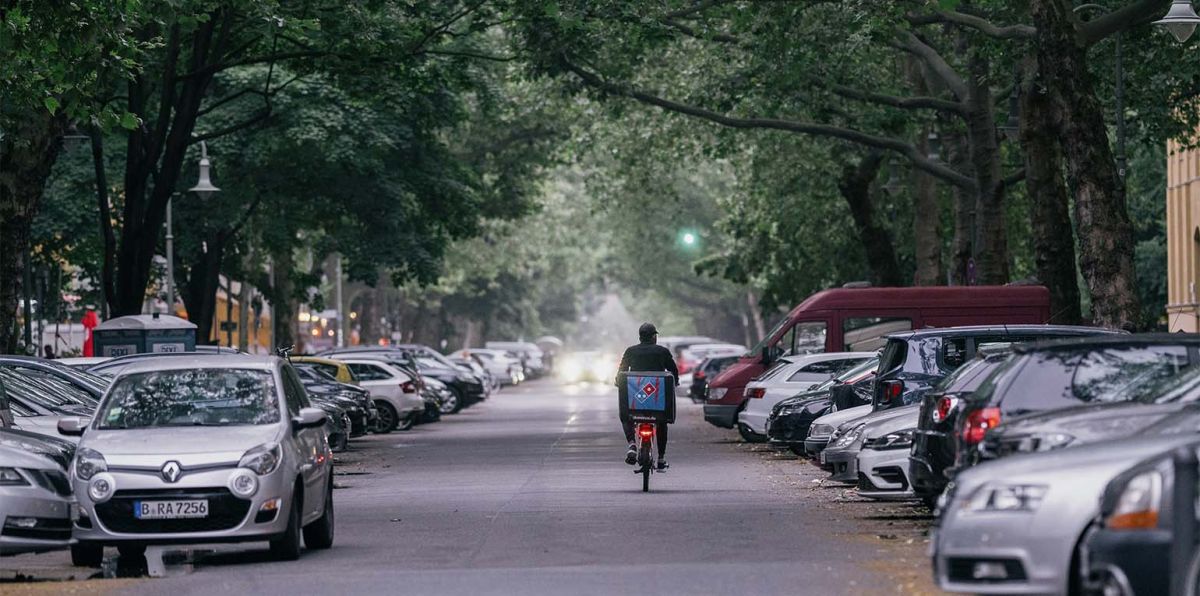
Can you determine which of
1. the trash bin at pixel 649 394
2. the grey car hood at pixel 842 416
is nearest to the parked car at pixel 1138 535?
the trash bin at pixel 649 394

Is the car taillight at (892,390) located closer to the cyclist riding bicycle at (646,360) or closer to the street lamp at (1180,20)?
the cyclist riding bicycle at (646,360)

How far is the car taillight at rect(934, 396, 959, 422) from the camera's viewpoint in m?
15.8

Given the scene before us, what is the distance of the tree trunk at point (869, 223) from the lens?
48219 mm

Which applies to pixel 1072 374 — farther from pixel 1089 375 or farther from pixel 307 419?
pixel 307 419

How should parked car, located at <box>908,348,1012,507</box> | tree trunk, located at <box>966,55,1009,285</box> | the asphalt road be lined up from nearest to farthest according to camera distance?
the asphalt road, parked car, located at <box>908,348,1012,507</box>, tree trunk, located at <box>966,55,1009,285</box>

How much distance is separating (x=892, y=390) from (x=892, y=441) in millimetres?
1908

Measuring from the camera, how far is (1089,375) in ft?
44.5

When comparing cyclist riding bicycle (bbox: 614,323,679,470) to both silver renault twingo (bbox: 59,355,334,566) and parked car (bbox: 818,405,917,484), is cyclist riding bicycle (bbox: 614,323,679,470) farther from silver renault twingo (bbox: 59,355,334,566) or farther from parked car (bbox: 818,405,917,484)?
silver renault twingo (bbox: 59,355,334,566)

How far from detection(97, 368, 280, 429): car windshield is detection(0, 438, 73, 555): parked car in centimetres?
55

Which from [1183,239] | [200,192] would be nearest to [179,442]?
[200,192]

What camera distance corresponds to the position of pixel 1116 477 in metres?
9.26

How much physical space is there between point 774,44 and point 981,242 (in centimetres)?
574

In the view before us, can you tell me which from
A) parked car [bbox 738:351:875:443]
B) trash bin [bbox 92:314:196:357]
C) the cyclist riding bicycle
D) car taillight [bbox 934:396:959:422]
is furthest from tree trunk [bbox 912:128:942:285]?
car taillight [bbox 934:396:959:422]

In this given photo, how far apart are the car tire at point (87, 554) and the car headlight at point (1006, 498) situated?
715cm
